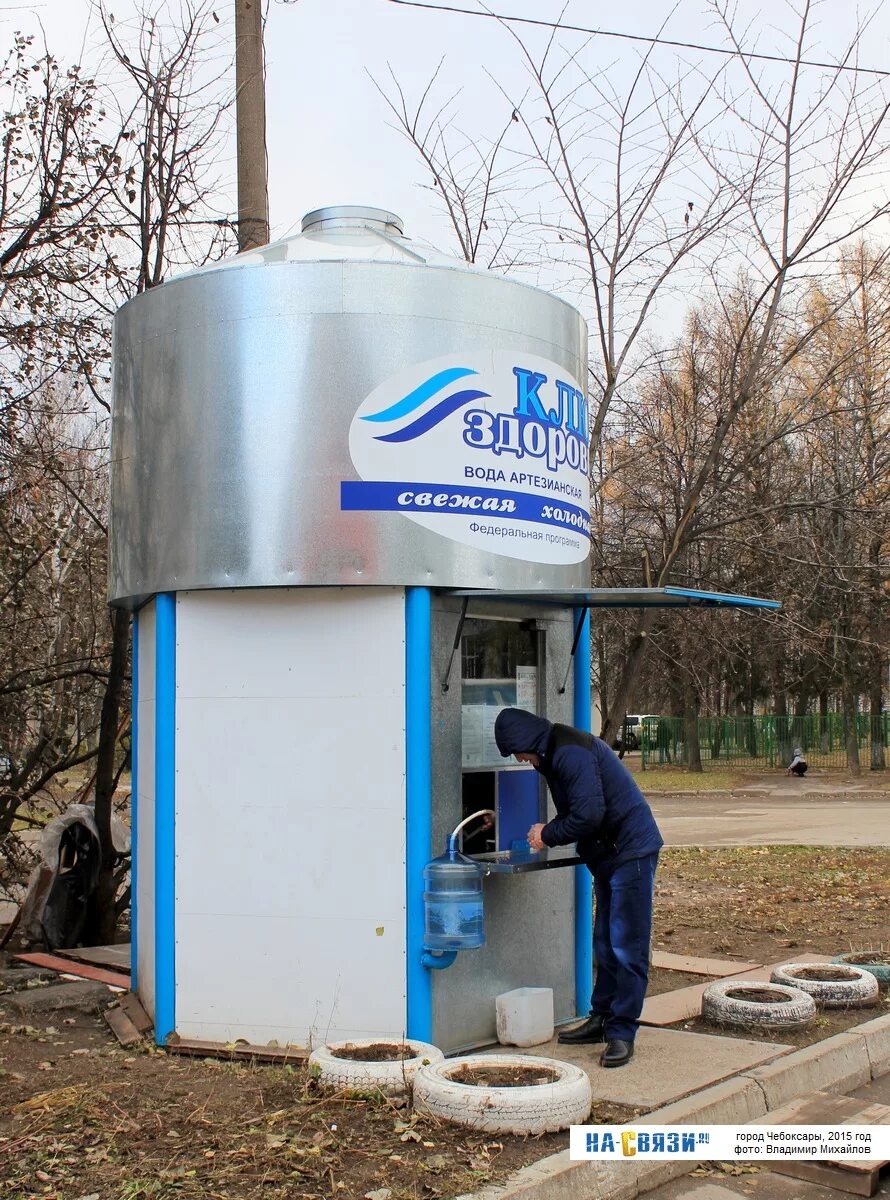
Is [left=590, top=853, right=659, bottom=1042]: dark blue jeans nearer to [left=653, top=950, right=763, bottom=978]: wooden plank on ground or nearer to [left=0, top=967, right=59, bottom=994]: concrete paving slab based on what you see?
[left=653, top=950, right=763, bottom=978]: wooden plank on ground

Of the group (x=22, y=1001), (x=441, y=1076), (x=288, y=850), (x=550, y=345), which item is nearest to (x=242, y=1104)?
(x=441, y=1076)

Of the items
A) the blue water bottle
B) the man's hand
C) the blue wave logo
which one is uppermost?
the blue wave logo

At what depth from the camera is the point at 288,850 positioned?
6.48 meters

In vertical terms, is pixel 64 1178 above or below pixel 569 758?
below

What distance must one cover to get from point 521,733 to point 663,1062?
5.77ft

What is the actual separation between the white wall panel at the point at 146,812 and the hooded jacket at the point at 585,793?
2022mm

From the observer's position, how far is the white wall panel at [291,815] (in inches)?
251

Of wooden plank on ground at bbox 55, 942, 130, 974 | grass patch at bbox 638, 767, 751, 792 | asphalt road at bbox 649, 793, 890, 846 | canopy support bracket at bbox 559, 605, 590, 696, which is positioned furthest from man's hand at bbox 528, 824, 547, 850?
grass patch at bbox 638, 767, 751, 792

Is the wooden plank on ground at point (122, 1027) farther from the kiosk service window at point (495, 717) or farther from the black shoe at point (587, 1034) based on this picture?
the black shoe at point (587, 1034)

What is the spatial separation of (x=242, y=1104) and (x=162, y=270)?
6.81m

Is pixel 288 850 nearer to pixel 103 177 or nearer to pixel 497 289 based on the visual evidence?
pixel 497 289

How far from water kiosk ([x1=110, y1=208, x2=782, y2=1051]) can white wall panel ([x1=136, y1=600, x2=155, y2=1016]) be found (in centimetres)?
19

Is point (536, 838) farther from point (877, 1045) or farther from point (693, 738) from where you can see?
point (693, 738)

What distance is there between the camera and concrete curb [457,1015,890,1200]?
4656 millimetres
